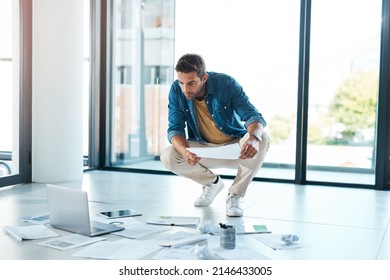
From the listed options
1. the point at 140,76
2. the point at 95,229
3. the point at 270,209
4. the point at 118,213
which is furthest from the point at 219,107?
the point at 140,76

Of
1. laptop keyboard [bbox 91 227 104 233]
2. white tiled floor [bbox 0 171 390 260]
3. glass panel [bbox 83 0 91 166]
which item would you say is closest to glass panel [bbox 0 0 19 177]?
white tiled floor [bbox 0 171 390 260]

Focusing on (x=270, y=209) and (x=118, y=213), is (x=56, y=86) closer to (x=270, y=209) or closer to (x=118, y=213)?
(x=118, y=213)

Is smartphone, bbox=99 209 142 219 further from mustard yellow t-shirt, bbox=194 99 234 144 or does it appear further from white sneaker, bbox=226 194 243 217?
mustard yellow t-shirt, bbox=194 99 234 144

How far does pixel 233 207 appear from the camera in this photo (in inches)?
131

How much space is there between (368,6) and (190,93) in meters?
2.33

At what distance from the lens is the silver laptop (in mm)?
2574

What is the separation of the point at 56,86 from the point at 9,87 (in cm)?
39

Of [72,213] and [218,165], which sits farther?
[218,165]

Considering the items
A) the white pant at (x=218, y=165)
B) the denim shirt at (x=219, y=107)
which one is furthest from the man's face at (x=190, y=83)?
the white pant at (x=218, y=165)

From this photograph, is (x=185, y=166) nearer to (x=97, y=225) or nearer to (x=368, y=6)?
(x=97, y=225)

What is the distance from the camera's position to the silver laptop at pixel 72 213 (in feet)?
8.45

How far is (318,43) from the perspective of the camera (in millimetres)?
4789

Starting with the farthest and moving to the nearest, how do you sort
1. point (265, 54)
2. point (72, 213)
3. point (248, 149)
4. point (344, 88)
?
1. point (265, 54)
2. point (344, 88)
3. point (248, 149)
4. point (72, 213)

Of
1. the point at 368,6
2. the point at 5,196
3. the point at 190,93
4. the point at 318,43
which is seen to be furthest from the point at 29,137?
the point at 368,6
